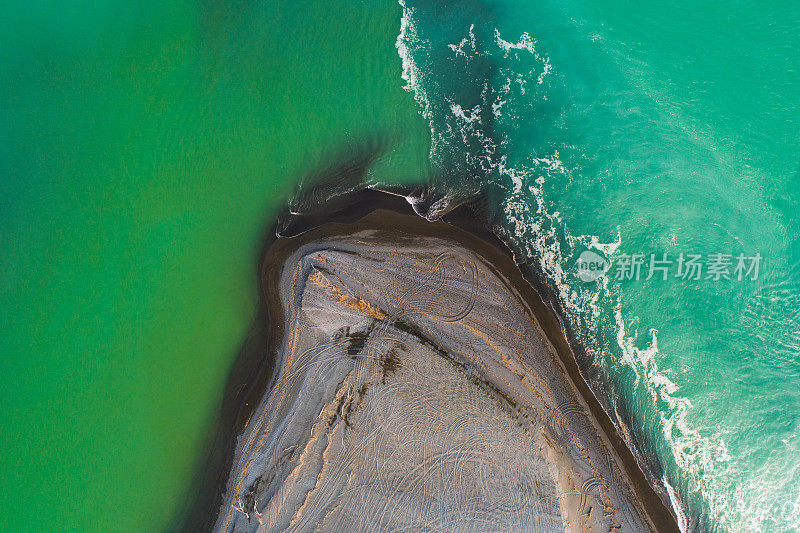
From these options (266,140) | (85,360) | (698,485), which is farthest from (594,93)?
(85,360)

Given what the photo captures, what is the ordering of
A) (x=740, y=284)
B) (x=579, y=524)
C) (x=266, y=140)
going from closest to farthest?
(x=579, y=524) < (x=740, y=284) < (x=266, y=140)

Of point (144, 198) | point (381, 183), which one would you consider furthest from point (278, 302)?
point (144, 198)

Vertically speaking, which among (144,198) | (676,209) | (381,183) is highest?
(676,209)

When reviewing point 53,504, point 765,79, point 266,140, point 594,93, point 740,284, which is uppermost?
point 765,79

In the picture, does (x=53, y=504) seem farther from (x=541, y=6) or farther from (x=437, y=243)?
(x=541, y=6)

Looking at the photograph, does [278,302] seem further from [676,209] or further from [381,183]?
[676,209]

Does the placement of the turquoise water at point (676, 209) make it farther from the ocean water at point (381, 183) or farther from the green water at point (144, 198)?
the green water at point (144, 198)
